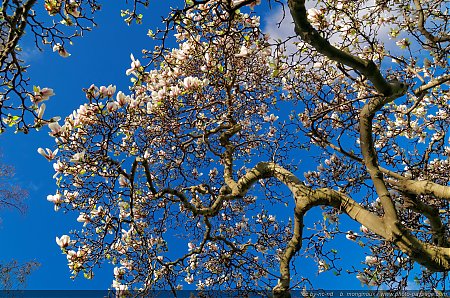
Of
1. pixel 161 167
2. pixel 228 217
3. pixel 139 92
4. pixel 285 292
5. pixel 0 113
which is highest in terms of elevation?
pixel 139 92

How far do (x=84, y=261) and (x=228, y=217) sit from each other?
8.56 ft

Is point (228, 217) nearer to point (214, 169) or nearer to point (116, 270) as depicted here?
point (214, 169)

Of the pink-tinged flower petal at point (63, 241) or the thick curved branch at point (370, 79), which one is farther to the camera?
the pink-tinged flower petal at point (63, 241)

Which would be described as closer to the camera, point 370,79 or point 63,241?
point 370,79

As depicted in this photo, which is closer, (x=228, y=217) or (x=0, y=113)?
(x=0, y=113)

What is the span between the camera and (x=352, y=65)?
105 inches

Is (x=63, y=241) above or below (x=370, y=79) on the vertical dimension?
below

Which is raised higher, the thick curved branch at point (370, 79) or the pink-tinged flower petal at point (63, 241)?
the thick curved branch at point (370, 79)

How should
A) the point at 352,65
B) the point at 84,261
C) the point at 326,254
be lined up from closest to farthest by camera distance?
the point at 352,65 → the point at 84,261 → the point at 326,254

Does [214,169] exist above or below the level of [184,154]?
above

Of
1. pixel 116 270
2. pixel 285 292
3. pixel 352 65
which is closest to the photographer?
pixel 352 65


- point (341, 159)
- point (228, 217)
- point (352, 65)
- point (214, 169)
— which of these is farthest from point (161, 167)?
point (352, 65)

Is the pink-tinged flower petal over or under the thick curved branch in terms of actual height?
under

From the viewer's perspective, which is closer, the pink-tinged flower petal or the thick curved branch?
the thick curved branch
